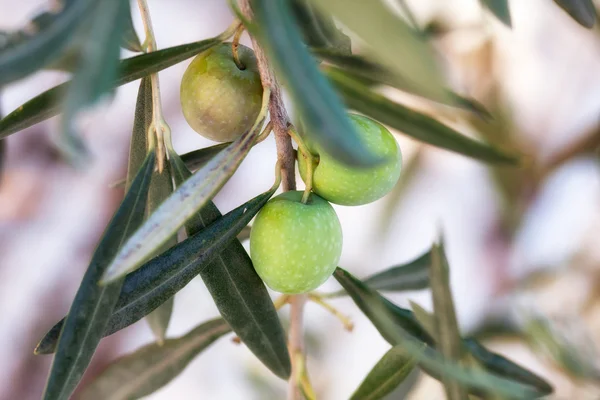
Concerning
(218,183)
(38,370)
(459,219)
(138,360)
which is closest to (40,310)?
(38,370)

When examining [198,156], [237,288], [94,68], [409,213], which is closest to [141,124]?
[198,156]

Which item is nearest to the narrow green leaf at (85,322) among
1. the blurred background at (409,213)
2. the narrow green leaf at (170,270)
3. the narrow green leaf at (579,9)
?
the narrow green leaf at (170,270)

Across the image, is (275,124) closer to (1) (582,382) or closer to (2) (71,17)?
(2) (71,17)

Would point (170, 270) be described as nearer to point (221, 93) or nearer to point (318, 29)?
point (221, 93)

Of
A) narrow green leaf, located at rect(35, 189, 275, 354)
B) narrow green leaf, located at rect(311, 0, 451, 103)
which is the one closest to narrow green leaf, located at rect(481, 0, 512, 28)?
narrow green leaf, located at rect(311, 0, 451, 103)

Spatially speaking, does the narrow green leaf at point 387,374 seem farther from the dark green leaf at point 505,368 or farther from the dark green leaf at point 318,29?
the dark green leaf at point 318,29

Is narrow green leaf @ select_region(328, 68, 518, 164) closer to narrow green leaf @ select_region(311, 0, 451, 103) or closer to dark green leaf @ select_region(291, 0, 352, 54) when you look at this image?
dark green leaf @ select_region(291, 0, 352, 54)
